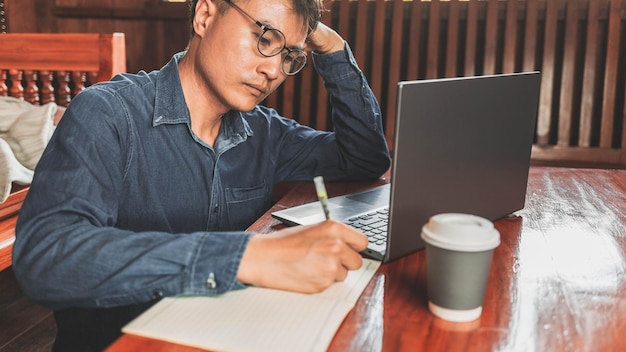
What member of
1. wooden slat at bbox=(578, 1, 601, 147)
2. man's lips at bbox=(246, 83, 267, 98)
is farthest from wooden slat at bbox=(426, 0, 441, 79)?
man's lips at bbox=(246, 83, 267, 98)

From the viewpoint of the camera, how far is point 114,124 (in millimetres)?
1054

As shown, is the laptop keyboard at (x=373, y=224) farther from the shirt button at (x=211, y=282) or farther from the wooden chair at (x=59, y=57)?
the wooden chair at (x=59, y=57)

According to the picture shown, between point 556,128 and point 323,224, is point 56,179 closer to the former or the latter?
point 323,224

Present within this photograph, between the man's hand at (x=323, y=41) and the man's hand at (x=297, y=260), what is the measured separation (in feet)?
2.23

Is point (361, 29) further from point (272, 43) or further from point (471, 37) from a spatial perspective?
point (272, 43)

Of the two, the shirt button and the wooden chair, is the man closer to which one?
the shirt button

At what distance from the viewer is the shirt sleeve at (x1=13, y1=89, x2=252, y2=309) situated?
31.8 inches

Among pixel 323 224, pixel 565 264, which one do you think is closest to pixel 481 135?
pixel 565 264

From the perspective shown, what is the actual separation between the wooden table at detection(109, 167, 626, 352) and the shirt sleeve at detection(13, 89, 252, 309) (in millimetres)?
120

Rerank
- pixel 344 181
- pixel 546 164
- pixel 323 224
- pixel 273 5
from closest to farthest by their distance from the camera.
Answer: pixel 323 224 → pixel 273 5 → pixel 344 181 → pixel 546 164

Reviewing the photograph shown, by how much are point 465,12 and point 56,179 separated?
82.5 inches

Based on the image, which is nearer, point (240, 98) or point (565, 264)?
point (565, 264)

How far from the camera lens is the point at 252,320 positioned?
A: 74 cm

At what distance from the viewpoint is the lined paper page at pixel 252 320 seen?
2.26 ft
